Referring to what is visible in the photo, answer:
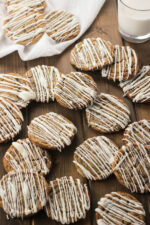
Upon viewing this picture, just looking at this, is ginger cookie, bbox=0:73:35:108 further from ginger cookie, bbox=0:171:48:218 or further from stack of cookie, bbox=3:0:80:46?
ginger cookie, bbox=0:171:48:218

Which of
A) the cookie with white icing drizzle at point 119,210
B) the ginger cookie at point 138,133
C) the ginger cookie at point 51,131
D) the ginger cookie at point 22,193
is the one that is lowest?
the cookie with white icing drizzle at point 119,210

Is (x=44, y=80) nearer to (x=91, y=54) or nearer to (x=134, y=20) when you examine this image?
(x=91, y=54)

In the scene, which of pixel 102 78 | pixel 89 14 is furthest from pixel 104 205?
pixel 89 14

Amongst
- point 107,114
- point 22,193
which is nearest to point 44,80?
point 107,114

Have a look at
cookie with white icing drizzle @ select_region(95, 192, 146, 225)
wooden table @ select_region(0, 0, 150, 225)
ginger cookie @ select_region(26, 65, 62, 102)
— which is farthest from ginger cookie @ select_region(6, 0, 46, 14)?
cookie with white icing drizzle @ select_region(95, 192, 146, 225)

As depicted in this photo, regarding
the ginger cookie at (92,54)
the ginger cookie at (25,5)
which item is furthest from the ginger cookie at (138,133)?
the ginger cookie at (25,5)

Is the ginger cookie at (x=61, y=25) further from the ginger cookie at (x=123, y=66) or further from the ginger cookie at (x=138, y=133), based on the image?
the ginger cookie at (x=138, y=133)
